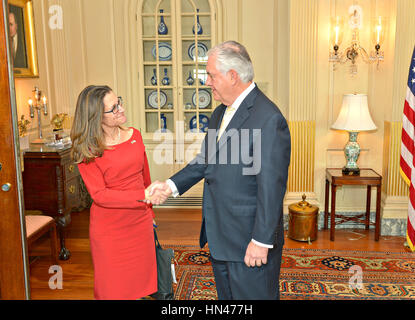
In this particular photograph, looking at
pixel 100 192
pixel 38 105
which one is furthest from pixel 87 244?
pixel 100 192

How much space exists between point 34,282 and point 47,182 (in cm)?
93

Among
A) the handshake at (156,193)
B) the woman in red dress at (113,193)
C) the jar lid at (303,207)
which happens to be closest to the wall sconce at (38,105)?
the woman in red dress at (113,193)

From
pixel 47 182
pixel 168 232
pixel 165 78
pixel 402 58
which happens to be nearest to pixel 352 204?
pixel 402 58

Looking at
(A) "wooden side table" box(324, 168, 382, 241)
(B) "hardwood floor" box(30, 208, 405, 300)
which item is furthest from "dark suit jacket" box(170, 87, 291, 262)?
(A) "wooden side table" box(324, 168, 382, 241)

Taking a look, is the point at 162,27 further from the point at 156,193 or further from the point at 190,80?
the point at 156,193

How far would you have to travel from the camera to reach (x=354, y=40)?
4.71 metres

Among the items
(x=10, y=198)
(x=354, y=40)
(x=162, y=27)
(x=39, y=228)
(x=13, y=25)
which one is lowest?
(x=39, y=228)

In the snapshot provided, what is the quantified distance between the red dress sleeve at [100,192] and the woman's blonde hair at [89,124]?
0.23 ft

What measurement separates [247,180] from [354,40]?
326 cm

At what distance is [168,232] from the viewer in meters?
4.96

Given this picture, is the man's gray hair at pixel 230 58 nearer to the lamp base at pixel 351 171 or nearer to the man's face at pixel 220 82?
the man's face at pixel 220 82

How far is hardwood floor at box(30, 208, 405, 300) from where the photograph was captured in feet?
11.8

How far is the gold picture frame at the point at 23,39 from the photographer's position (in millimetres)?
4516
